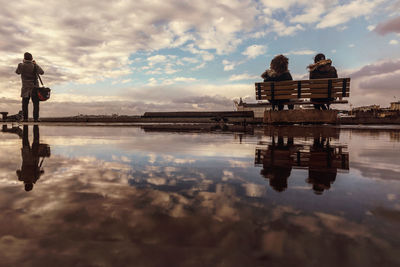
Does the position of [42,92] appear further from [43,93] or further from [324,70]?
[324,70]

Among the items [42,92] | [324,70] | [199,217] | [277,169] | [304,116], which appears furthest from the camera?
[42,92]

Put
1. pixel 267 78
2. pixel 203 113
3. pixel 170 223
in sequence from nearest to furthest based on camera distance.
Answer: pixel 170 223 → pixel 267 78 → pixel 203 113

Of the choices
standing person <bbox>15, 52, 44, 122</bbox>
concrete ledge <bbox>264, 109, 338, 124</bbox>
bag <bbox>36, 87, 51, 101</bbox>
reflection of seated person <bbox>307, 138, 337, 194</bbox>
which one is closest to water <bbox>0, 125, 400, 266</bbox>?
reflection of seated person <bbox>307, 138, 337, 194</bbox>

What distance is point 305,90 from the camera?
32.0ft

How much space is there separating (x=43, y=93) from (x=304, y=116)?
13.6 meters

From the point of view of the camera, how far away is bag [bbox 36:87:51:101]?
13.2m

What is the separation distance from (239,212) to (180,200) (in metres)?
0.36

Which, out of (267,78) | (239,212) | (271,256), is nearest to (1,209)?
(239,212)

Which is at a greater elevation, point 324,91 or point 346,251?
point 324,91

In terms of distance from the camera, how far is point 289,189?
1582mm

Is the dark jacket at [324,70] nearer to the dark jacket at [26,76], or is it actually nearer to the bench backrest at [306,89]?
the bench backrest at [306,89]

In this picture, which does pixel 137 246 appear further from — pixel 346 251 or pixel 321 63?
pixel 321 63

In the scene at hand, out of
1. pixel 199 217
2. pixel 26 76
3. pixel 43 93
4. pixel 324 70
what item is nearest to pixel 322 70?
pixel 324 70

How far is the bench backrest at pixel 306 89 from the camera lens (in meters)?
9.45
